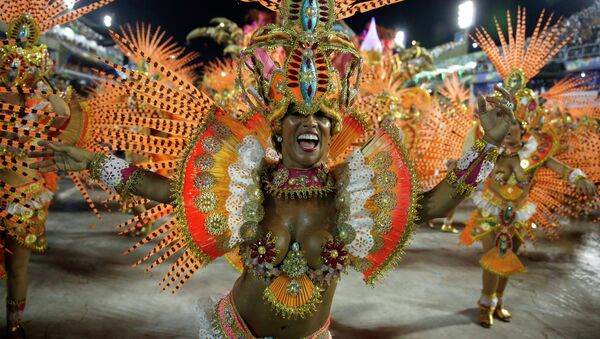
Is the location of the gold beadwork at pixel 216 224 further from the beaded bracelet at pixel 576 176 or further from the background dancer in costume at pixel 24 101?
the beaded bracelet at pixel 576 176

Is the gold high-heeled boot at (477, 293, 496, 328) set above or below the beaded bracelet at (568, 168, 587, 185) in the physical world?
below

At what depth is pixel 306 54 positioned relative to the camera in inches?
67.2

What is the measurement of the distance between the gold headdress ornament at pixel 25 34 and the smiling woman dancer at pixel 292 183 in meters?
1.35

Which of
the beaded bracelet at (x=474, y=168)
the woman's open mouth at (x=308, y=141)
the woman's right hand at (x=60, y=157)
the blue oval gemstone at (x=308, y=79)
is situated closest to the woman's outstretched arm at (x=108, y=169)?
the woman's right hand at (x=60, y=157)

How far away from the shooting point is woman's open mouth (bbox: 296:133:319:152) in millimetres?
1706

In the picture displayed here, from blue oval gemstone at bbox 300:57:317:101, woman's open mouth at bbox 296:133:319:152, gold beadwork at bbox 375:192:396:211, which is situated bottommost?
gold beadwork at bbox 375:192:396:211

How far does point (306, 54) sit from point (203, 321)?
4.14ft

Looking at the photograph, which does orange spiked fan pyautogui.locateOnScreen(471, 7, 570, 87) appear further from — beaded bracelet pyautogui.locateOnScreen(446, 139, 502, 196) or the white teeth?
the white teeth

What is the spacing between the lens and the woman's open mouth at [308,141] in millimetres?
1706

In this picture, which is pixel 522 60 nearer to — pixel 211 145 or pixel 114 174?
pixel 211 145

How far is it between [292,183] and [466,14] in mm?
19272

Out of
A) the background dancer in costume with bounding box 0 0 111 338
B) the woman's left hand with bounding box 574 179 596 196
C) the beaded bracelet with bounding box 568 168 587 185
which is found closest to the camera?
the background dancer in costume with bounding box 0 0 111 338

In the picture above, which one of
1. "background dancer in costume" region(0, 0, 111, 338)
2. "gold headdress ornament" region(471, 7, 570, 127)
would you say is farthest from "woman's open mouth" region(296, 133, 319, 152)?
"gold headdress ornament" region(471, 7, 570, 127)

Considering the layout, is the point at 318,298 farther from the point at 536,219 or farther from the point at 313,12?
the point at 536,219
